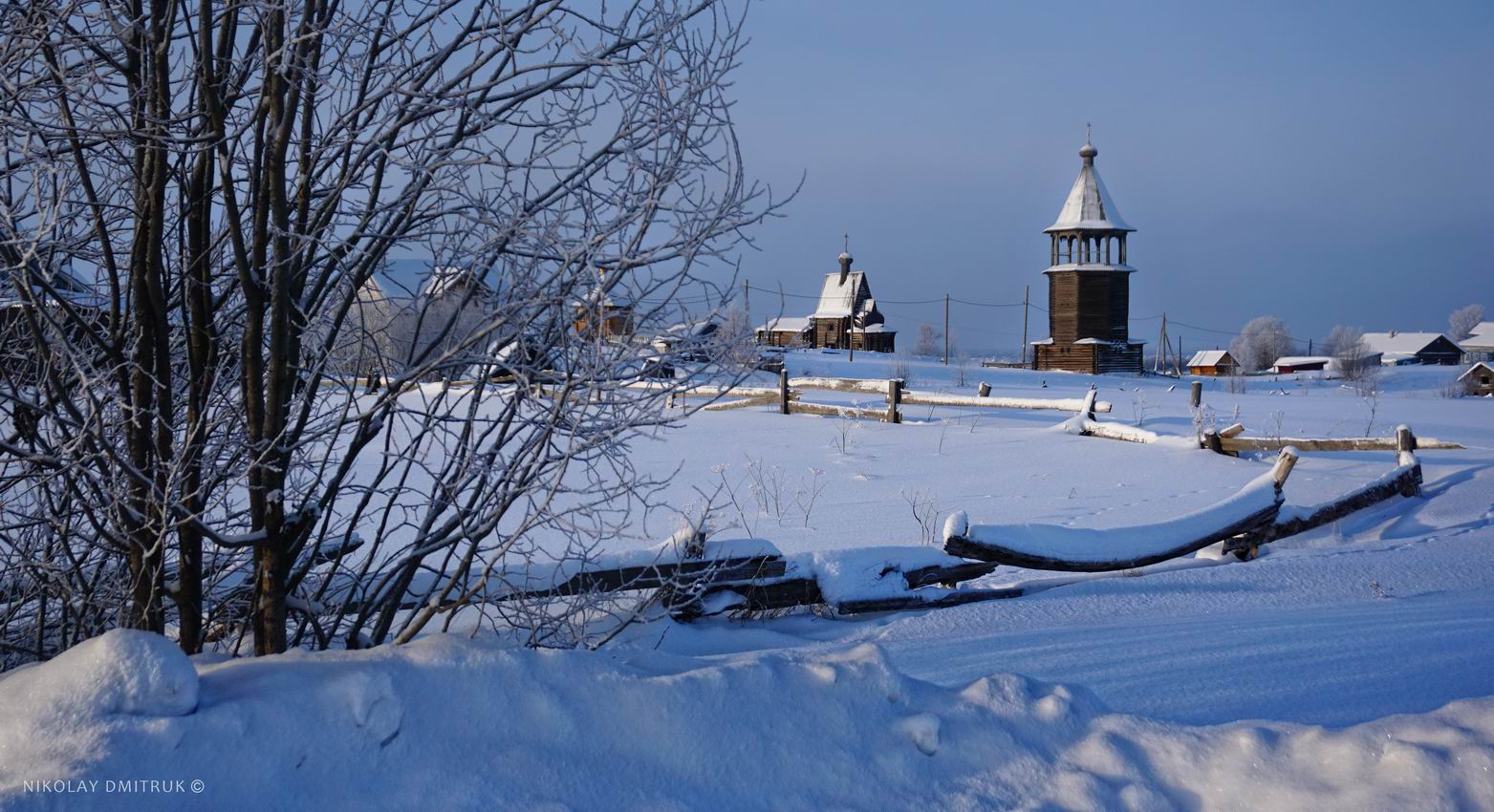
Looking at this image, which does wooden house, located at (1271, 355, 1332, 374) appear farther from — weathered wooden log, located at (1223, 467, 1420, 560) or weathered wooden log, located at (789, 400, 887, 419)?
weathered wooden log, located at (1223, 467, 1420, 560)

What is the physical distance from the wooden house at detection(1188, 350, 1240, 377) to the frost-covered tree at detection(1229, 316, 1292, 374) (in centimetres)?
78

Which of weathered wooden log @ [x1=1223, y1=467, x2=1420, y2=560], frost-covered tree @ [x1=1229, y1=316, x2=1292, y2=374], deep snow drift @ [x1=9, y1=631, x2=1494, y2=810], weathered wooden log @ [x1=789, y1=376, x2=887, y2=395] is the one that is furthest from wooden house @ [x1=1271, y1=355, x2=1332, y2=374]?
deep snow drift @ [x1=9, y1=631, x2=1494, y2=810]

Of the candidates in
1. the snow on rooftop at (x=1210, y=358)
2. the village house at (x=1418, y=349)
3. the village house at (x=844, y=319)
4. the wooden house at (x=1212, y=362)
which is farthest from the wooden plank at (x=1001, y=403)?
the village house at (x=1418, y=349)

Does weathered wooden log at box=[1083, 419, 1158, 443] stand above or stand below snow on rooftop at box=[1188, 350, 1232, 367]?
below

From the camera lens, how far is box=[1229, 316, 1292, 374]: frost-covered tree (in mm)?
78688

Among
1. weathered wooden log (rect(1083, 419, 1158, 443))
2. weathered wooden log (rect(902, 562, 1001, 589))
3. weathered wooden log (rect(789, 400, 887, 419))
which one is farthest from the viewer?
weathered wooden log (rect(789, 400, 887, 419))

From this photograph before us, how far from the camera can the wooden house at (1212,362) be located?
7162cm

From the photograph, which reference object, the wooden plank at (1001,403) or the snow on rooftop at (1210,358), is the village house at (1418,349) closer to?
the snow on rooftop at (1210,358)

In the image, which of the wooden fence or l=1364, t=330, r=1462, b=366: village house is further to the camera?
l=1364, t=330, r=1462, b=366: village house

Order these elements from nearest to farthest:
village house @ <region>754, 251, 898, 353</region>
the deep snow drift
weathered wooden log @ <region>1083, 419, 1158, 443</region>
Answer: the deep snow drift
weathered wooden log @ <region>1083, 419, 1158, 443</region>
village house @ <region>754, 251, 898, 353</region>

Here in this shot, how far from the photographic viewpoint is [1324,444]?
40.1 feet

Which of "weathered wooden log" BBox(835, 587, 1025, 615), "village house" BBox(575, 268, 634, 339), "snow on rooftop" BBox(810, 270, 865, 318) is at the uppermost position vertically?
"snow on rooftop" BBox(810, 270, 865, 318)

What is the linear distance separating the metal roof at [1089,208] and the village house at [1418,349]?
45576mm

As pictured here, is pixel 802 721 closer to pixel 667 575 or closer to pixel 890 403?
pixel 667 575
